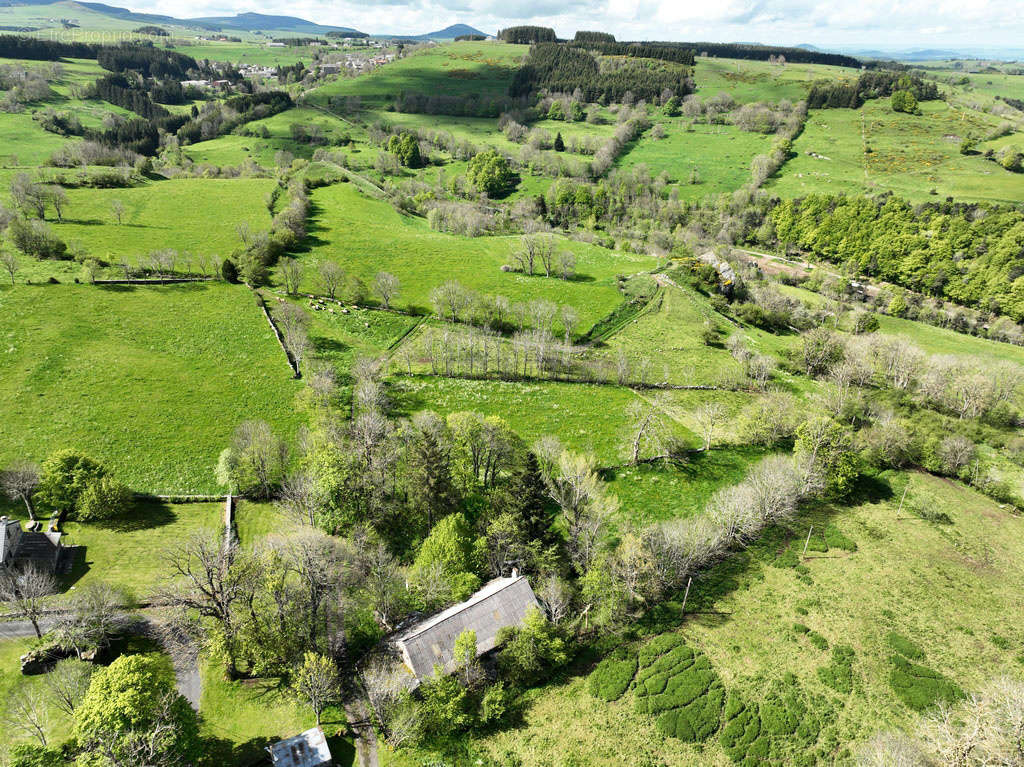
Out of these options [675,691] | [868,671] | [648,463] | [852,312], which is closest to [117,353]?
[648,463]

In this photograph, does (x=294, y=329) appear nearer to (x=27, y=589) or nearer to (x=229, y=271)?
(x=229, y=271)

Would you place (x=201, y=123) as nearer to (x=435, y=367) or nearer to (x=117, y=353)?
(x=117, y=353)

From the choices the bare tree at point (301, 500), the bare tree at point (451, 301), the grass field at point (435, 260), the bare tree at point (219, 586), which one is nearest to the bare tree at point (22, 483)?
the bare tree at point (219, 586)

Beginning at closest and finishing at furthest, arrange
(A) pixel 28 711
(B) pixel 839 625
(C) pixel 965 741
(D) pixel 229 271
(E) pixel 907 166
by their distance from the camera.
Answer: (C) pixel 965 741, (A) pixel 28 711, (B) pixel 839 625, (D) pixel 229 271, (E) pixel 907 166

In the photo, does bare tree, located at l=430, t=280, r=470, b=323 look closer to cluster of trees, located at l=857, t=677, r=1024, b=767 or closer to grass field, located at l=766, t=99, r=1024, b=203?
cluster of trees, located at l=857, t=677, r=1024, b=767

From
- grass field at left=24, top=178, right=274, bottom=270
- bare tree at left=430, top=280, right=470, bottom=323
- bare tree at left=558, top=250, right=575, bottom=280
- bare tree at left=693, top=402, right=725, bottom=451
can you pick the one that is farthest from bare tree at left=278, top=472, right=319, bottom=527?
bare tree at left=558, top=250, right=575, bottom=280

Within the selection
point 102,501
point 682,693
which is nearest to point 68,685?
point 102,501

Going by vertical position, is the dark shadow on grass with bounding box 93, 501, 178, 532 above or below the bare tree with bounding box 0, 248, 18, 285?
below
